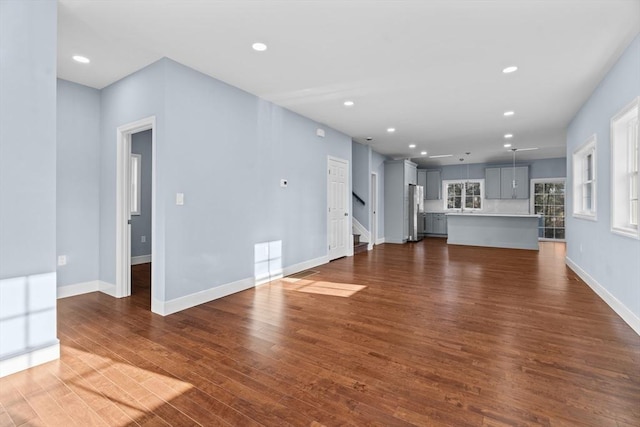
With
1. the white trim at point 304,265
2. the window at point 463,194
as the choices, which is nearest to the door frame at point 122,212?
the white trim at point 304,265

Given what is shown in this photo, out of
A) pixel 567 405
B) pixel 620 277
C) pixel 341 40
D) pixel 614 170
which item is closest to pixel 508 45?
pixel 341 40

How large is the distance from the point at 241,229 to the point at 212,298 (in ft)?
3.21

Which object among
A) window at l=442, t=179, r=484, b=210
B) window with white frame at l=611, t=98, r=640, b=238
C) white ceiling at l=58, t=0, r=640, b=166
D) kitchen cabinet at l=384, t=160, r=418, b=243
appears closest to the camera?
white ceiling at l=58, t=0, r=640, b=166

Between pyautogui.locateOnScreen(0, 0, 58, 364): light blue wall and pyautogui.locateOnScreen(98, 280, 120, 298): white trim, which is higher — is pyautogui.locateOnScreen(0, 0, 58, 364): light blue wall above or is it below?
above

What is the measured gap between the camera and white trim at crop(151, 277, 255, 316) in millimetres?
3420

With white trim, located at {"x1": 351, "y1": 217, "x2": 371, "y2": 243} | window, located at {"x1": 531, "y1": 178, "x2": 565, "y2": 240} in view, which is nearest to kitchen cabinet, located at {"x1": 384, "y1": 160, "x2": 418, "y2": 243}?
white trim, located at {"x1": 351, "y1": 217, "x2": 371, "y2": 243}

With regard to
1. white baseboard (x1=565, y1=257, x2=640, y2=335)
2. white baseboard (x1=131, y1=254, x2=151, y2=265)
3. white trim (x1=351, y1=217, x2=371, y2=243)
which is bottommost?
white baseboard (x1=565, y1=257, x2=640, y2=335)

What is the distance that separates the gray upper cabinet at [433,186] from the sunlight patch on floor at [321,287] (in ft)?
27.3

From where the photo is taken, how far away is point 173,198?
3.48 meters

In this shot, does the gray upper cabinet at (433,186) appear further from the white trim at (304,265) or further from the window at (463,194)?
the white trim at (304,265)

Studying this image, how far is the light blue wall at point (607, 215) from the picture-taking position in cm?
304

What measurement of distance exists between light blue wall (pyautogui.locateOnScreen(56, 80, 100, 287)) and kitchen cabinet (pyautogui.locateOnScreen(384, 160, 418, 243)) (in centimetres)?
754

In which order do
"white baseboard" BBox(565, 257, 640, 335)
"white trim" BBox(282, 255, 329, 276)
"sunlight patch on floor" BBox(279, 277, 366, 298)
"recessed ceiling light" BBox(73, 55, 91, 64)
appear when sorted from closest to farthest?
"white baseboard" BBox(565, 257, 640, 335), "recessed ceiling light" BBox(73, 55, 91, 64), "sunlight patch on floor" BBox(279, 277, 366, 298), "white trim" BBox(282, 255, 329, 276)

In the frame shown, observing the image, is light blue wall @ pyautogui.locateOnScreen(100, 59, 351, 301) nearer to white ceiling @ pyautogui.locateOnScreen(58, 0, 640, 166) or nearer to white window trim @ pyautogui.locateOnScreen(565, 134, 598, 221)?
white ceiling @ pyautogui.locateOnScreen(58, 0, 640, 166)
